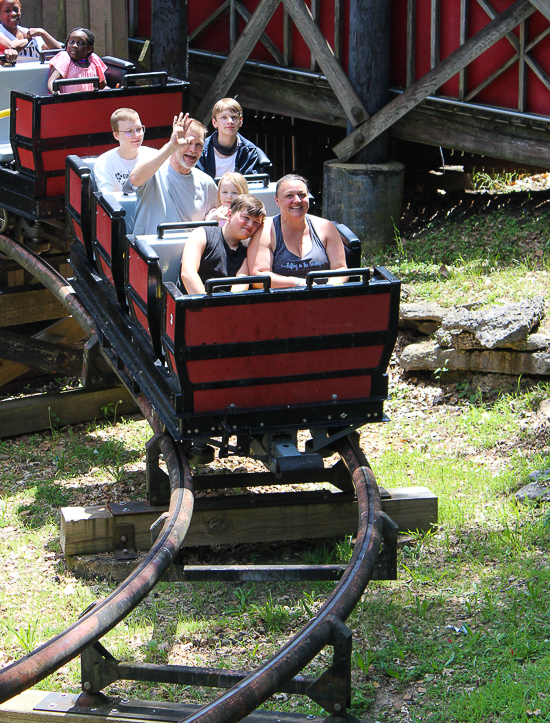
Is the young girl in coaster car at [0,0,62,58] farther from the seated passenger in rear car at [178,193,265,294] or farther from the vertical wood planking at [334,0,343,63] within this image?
the seated passenger in rear car at [178,193,265,294]

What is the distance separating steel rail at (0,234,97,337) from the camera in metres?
5.71

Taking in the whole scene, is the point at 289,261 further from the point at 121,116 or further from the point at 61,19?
the point at 61,19

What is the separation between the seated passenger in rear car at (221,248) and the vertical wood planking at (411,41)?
4.02 metres

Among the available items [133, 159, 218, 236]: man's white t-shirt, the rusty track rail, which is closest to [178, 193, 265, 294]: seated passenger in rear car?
[133, 159, 218, 236]: man's white t-shirt

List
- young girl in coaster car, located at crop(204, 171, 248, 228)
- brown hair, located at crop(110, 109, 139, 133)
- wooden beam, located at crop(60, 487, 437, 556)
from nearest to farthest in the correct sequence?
wooden beam, located at crop(60, 487, 437, 556), young girl in coaster car, located at crop(204, 171, 248, 228), brown hair, located at crop(110, 109, 139, 133)

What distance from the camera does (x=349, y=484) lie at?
5.03 meters

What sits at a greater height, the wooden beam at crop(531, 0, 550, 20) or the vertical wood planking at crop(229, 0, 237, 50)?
the vertical wood planking at crop(229, 0, 237, 50)

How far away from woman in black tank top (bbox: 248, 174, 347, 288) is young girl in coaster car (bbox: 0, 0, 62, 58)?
4.10 metres

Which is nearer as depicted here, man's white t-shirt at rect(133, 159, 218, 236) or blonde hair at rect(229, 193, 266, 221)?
blonde hair at rect(229, 193, 266, 221)

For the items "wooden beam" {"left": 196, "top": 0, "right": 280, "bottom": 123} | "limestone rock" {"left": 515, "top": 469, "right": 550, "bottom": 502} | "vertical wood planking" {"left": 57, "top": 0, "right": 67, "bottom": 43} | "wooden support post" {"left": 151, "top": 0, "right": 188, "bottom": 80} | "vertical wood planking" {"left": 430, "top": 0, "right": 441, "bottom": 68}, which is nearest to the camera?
"limestone rock" {"left": 515, "top": 469, "right": 550, "bottom": 502}

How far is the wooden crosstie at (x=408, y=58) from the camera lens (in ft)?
24.7

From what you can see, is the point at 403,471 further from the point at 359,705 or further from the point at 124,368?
the point at 359,705

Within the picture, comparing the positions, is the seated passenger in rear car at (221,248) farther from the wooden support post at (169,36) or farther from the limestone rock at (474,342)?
the wooden support post at (169,36)

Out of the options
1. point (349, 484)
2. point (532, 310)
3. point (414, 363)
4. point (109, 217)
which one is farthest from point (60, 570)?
point (532, 310)
